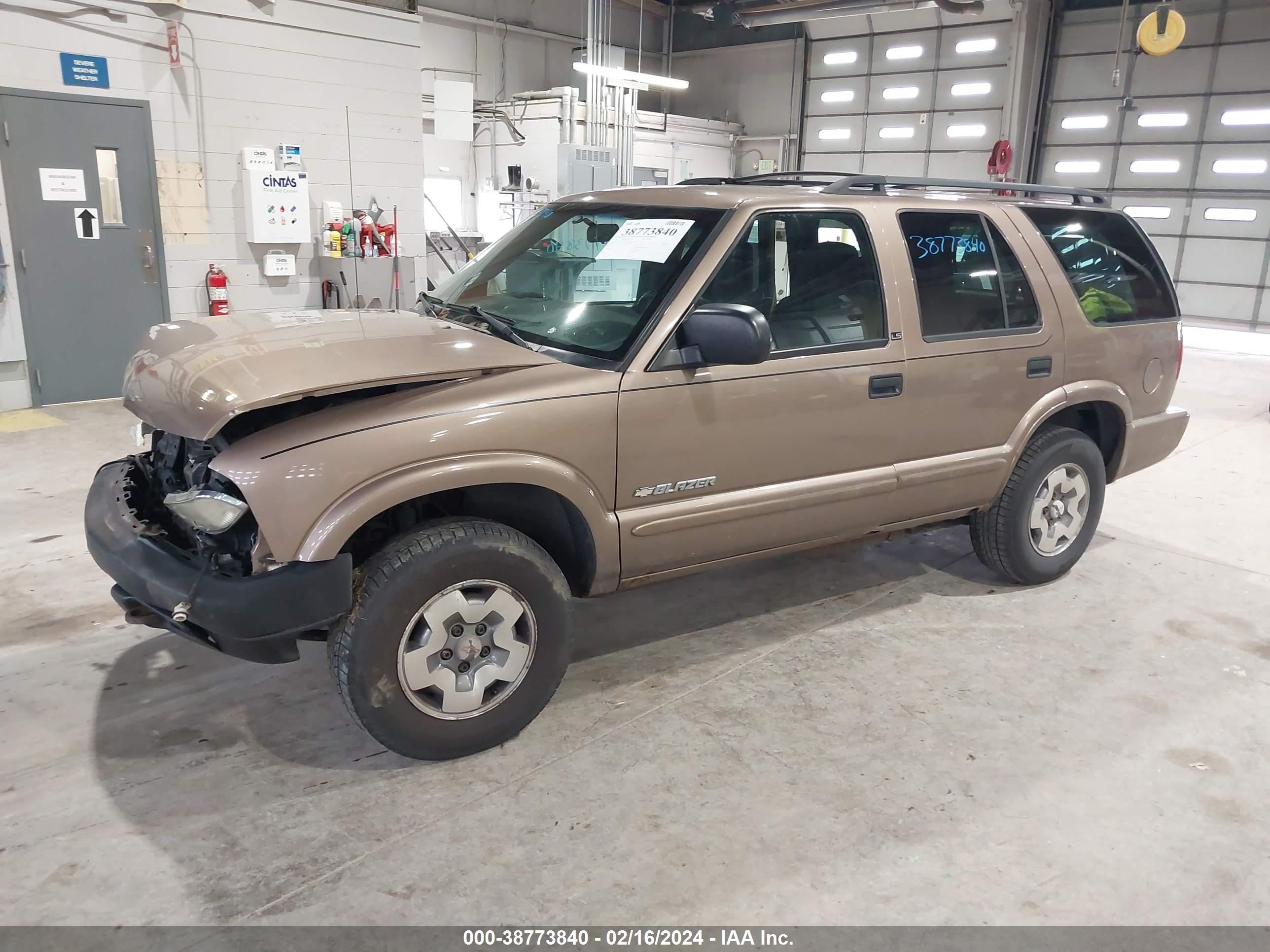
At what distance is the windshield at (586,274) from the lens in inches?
124

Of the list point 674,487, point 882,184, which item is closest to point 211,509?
point 674,487

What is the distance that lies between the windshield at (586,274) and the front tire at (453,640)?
0.77m

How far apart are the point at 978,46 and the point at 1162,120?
359 centimetres

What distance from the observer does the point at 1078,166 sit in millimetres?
16828

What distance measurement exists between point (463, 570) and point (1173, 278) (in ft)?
56.7

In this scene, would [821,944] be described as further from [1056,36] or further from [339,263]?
[1056,36]

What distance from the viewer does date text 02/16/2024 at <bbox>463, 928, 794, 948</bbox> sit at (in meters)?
2.24

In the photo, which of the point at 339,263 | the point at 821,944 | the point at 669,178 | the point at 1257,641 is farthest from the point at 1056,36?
the point at 821,944

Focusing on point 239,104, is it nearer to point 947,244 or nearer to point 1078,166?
point 947,244

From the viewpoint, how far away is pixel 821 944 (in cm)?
226

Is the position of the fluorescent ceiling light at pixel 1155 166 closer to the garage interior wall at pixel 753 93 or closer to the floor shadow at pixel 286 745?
the garage interior wall at pixel 753 93

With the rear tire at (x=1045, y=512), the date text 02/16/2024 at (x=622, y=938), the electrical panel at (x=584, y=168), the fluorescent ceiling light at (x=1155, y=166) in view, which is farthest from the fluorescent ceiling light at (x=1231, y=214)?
the date text 02/16/2024 at (x=622, y=938)

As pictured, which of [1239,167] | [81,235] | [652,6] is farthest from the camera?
[652,6]

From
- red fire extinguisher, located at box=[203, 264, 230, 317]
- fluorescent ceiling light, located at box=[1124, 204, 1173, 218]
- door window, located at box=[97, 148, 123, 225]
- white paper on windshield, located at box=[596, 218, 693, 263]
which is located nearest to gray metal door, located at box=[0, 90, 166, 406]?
door window, located at box=[97, 148, 123, 225]
